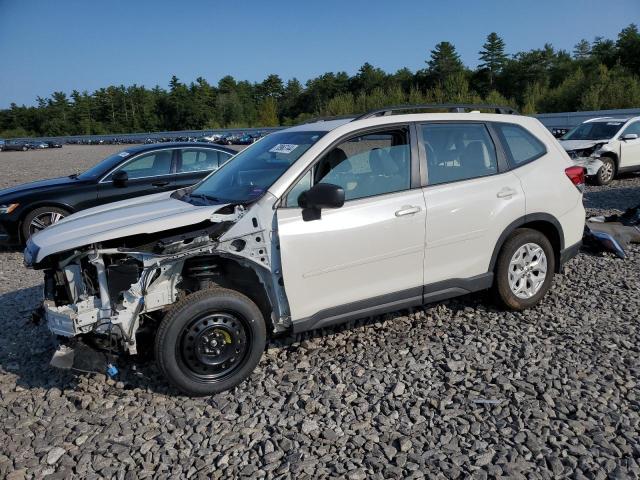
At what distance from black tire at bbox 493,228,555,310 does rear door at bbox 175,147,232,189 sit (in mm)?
5468

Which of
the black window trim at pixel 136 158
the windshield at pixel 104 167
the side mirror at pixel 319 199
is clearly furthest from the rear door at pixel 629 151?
the side mirror at pixel 319 199

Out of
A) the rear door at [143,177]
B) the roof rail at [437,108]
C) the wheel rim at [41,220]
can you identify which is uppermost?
the roof rail at [437,108]

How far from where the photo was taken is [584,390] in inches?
140

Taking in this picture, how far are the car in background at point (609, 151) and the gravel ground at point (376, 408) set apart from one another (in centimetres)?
890

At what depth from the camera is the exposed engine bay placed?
3516mm

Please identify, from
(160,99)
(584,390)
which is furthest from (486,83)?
(584,390)

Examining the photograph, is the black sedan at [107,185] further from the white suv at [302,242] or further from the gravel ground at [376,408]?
the white suv at [302,242]

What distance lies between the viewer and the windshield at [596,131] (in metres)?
13.2

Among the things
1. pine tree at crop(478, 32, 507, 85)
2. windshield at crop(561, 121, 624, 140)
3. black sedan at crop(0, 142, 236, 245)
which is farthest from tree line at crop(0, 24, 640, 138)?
black sedan at crop(0, 142, 236, 245)

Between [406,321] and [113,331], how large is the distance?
2.57m

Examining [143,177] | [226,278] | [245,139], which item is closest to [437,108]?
[226,278]

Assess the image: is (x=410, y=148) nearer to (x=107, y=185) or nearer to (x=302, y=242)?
(x=302, y=242)

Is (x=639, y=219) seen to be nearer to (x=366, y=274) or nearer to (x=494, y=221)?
(x=494, y=221)

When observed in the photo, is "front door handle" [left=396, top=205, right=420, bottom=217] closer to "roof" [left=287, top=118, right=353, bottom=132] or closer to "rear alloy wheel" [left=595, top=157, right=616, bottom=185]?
"roof" [left=287, top=118, right=353, bottom=132]
